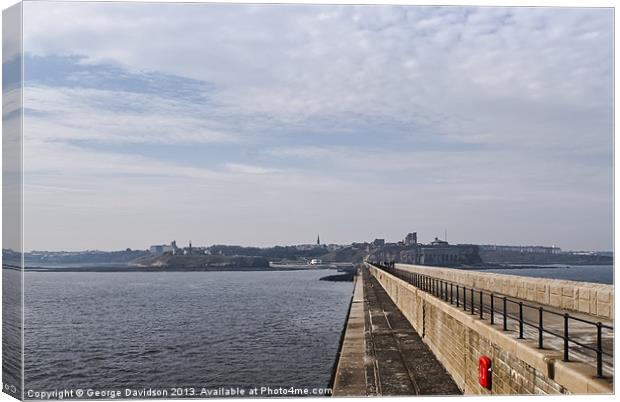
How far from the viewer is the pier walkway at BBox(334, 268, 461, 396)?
1512 cm

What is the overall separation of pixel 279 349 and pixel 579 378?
24.3 m

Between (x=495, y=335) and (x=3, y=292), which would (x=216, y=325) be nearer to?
(x=3, y=292)

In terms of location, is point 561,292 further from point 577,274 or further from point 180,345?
point 577,274

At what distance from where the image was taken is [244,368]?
90.2ft

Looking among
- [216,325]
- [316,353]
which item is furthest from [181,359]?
[216,325]

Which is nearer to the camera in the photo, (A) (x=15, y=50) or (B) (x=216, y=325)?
(A) (x=15, y=50)

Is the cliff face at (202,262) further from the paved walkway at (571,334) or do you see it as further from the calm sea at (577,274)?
the paved walkway at (571,334)

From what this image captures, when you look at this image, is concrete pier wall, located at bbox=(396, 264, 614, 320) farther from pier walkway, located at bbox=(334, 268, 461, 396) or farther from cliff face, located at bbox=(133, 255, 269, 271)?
cliff face, located at bbox=(133, 255, 269, 271)

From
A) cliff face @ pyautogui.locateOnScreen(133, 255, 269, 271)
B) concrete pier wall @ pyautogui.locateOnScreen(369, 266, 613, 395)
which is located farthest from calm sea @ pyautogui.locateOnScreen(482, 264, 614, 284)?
cliff face @ pyautogui.locateOnScreen(133, 255, 269, 271)

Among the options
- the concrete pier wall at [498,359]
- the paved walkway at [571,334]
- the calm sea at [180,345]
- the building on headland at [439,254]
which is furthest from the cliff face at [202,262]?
the paved walkway at [571,334]

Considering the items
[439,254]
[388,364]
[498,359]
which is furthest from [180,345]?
[439,254]

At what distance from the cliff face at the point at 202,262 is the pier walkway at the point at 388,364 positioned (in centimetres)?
11379

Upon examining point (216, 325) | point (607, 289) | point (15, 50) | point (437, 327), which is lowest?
point (216, 325)

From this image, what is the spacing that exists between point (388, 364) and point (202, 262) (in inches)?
5520
